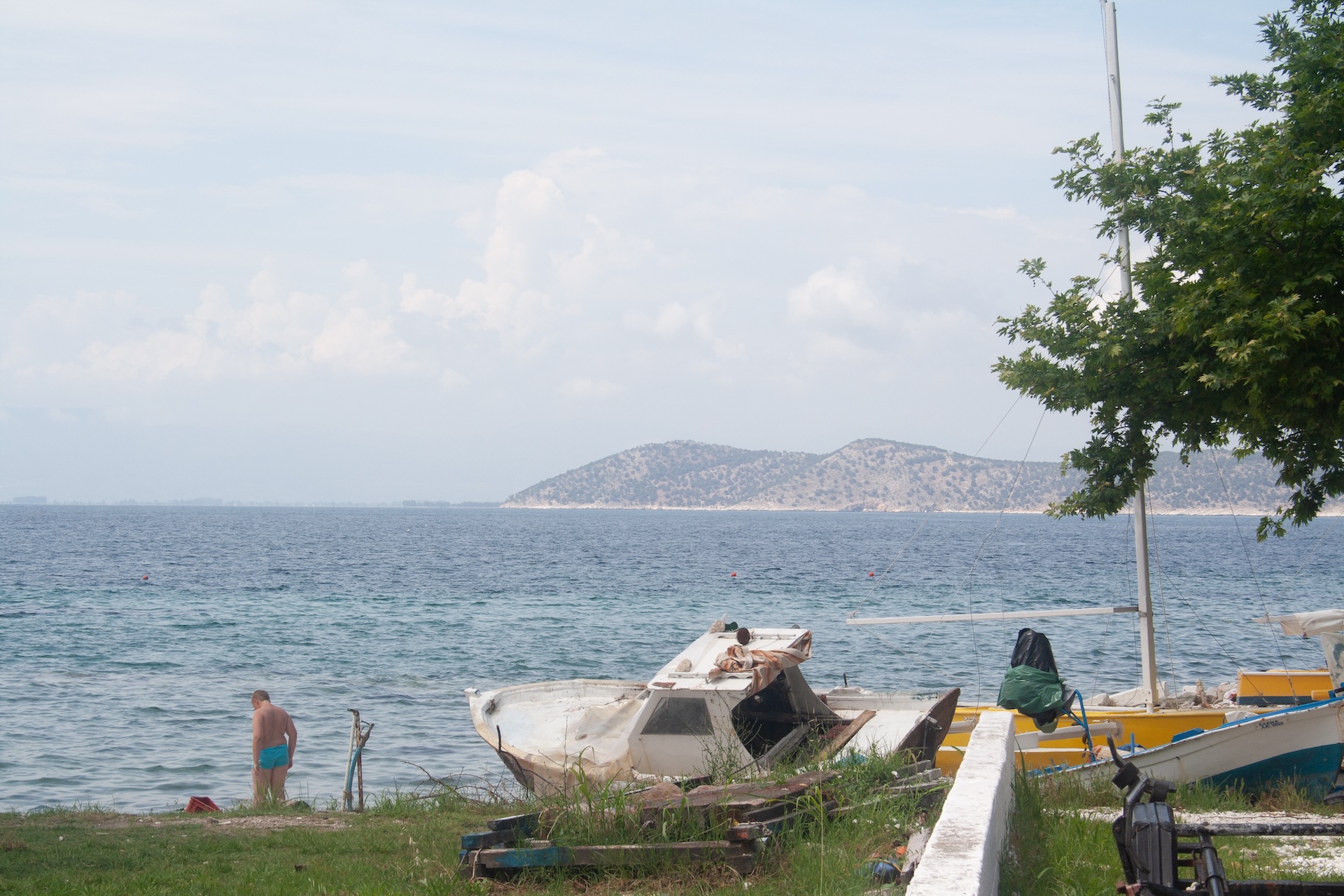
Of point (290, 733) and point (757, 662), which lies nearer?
point (757, 662)

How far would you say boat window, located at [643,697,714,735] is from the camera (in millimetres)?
11695

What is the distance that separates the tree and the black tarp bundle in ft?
4.98

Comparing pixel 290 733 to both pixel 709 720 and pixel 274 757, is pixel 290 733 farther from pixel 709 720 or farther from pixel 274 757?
pixel 709 720

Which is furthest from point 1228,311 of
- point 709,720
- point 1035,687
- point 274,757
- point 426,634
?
point 426,634

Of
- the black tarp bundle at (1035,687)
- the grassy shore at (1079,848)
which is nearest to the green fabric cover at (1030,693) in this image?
the black tarp bundle at (1035,687)

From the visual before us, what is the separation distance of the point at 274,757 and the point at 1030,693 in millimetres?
8945

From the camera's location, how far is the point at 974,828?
5.14 metres

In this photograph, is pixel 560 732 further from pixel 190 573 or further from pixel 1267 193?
pixel 190 573

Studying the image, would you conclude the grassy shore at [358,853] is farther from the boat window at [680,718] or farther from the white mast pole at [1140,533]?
the white mast pole at [1140,533]

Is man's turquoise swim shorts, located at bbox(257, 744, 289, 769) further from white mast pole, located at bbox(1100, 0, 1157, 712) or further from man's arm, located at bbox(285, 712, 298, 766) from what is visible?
white mast pole, located at bbox(1100, 0, 1157, 712)

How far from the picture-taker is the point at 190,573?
60062 mm

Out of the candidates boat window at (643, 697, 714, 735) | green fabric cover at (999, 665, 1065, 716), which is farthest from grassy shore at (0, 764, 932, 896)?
green fabric cover at (999, 665, 1065, 716)

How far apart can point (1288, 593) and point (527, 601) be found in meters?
33.6

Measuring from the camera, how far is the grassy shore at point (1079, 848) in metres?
5.91
